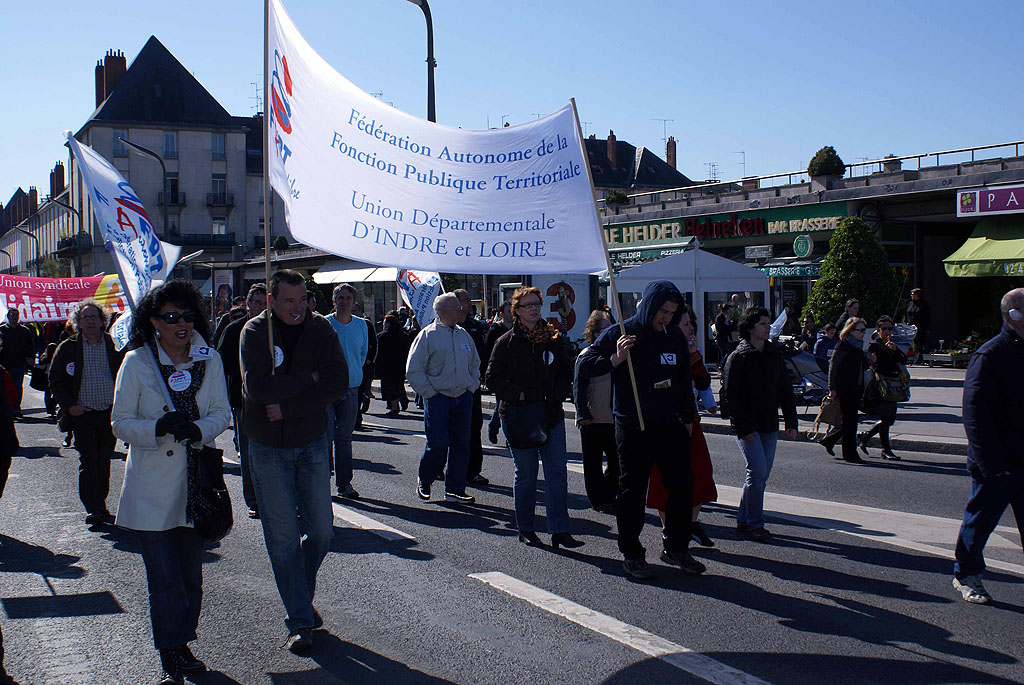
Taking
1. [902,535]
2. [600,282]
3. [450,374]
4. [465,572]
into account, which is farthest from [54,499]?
[600,282]

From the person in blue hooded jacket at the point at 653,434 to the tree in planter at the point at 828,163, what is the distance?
79.2ft

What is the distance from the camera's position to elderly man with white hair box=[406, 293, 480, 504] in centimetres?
890

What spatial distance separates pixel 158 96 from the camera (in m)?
81.9

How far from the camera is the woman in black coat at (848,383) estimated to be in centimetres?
1152

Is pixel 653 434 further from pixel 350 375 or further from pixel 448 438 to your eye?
pixel 350 375

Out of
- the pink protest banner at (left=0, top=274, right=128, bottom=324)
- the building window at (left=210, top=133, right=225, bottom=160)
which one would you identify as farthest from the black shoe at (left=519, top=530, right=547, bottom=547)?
the building window at (left=210, top=133, right=225, bottom=160)

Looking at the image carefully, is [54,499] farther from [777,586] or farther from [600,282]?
[600,282]

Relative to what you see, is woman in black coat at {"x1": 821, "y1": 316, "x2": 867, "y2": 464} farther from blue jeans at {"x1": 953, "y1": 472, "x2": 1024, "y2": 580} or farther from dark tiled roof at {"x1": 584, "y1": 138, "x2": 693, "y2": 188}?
dark tiled roof at {"x1": 584, "y1": 138, "x2": 693, "y2": 188}

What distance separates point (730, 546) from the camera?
7168 mm

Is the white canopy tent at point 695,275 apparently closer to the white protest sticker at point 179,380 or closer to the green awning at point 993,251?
the green awning at point 993,251

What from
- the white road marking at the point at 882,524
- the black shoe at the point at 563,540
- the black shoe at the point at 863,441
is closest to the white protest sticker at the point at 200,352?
the black shoe at the point at 563,540

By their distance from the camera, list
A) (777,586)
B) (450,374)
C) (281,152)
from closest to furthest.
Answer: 1. (281,152)
2. (777,586)
3. (450,374)

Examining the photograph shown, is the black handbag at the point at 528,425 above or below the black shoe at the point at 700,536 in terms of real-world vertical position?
above

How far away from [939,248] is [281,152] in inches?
1099
